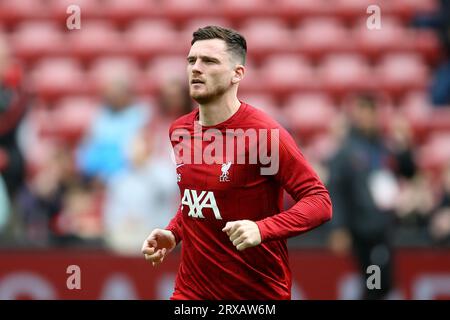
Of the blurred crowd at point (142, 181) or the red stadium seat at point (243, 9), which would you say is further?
the red stadium seat at point (243, 9)

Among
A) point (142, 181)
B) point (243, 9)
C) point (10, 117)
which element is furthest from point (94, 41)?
point (142, 181)

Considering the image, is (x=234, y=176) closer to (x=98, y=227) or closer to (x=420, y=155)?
(x=98, y=227)

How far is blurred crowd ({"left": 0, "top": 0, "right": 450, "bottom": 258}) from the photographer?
877 cm

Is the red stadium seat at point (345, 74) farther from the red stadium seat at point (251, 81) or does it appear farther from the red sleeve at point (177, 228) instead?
the red sleeve at point (177, 228)

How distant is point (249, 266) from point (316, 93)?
6.84 m

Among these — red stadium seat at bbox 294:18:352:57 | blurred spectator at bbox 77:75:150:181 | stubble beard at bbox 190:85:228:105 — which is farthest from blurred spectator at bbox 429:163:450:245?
stubble beard at bbox 190:85:228:105

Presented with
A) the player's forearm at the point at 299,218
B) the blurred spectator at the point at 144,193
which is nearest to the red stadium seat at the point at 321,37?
the blurred spectator at the point at 144,193

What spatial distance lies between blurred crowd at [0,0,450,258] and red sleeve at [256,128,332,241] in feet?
9.93

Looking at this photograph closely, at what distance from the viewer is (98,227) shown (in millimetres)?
9344

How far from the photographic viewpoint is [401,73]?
12523mm

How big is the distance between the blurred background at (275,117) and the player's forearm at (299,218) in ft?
10.4

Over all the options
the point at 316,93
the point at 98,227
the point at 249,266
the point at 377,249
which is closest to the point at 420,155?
the point at 316,93

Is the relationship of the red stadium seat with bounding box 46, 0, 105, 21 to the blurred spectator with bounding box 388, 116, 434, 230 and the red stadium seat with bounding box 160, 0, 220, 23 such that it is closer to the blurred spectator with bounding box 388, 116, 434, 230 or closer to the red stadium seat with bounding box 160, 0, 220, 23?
the red stadium seat with bounding box 160, 0, 220, 23

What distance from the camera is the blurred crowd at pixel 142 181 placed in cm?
877
